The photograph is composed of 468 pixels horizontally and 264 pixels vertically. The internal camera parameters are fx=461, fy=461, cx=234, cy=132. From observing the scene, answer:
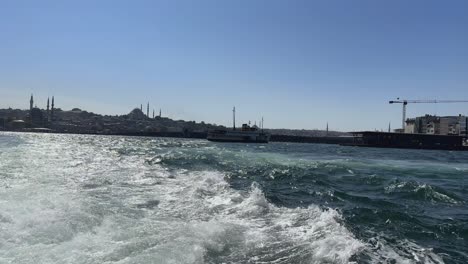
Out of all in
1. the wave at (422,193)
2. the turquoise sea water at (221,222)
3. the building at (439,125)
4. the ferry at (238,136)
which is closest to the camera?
the turquoise sea water at (221,222)

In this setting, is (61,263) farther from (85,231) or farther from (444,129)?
(444,129)

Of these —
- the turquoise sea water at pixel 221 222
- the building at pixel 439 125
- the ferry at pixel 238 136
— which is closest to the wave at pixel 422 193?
the turquoise sea water at pixel 221 222

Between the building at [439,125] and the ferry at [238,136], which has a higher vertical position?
the building at [439,125]

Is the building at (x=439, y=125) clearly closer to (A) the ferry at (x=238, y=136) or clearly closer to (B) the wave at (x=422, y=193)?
(A) the ferry at (x=238, y=136)

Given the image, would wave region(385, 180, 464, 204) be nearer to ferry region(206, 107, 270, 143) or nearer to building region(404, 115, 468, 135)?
ferry region(206, 107, 270, 143)

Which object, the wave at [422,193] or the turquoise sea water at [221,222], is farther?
the wave at [422,193]

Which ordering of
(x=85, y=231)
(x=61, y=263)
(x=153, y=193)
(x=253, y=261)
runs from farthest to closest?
1. (x=153, y=193)
2. (x=85, y=231)
3. (x=253, y=261)
4. (x=61, y=263)

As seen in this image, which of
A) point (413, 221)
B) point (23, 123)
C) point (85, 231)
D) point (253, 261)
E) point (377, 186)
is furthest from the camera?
point (23, 123)

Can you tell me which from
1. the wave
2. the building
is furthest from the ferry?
the wave

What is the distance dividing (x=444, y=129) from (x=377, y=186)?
134697 millimetres

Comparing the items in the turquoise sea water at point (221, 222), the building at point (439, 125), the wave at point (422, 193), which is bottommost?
the turquoise sea water at point (221, 222)

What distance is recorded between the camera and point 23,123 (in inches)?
7160

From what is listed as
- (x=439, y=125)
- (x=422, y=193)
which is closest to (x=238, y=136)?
(x=439, y=125)

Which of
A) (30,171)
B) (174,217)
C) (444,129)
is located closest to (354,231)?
(174,217)
